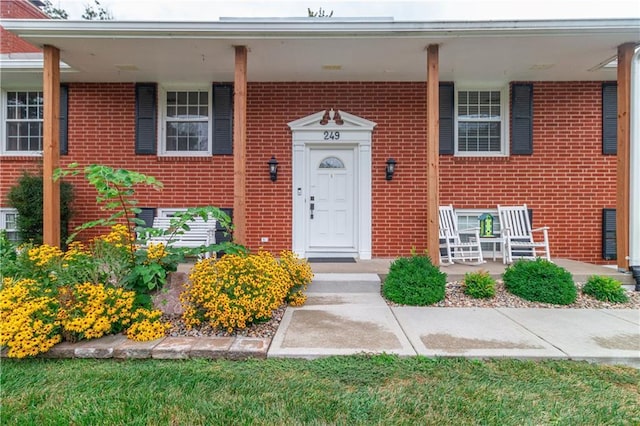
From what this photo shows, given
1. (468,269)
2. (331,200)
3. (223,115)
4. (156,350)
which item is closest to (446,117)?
(331,200)

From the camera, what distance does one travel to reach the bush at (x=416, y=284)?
416cm

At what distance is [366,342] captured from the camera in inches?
119

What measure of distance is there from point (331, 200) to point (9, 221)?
5602 mm

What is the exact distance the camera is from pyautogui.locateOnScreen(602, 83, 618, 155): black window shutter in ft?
19.8

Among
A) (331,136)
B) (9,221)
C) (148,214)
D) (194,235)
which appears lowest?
(194,235)

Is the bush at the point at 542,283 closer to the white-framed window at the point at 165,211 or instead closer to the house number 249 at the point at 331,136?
the house number 249 at the point at 331,136

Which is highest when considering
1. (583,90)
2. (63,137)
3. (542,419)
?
(583,90)

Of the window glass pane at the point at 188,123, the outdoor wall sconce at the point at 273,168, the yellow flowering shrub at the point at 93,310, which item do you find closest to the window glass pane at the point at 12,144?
the window glass pane at the point at 188,123

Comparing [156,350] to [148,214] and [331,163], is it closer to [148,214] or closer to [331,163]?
[148,214]

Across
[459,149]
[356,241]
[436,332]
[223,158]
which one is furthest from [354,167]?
[436,332]

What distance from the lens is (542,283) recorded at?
4.24 meters

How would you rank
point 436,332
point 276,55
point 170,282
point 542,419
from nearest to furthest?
point 542,419
point 436,332
point 170,282
point 276,55

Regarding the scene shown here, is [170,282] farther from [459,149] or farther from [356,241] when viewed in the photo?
[459,149]

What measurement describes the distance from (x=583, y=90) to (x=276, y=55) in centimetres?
515
